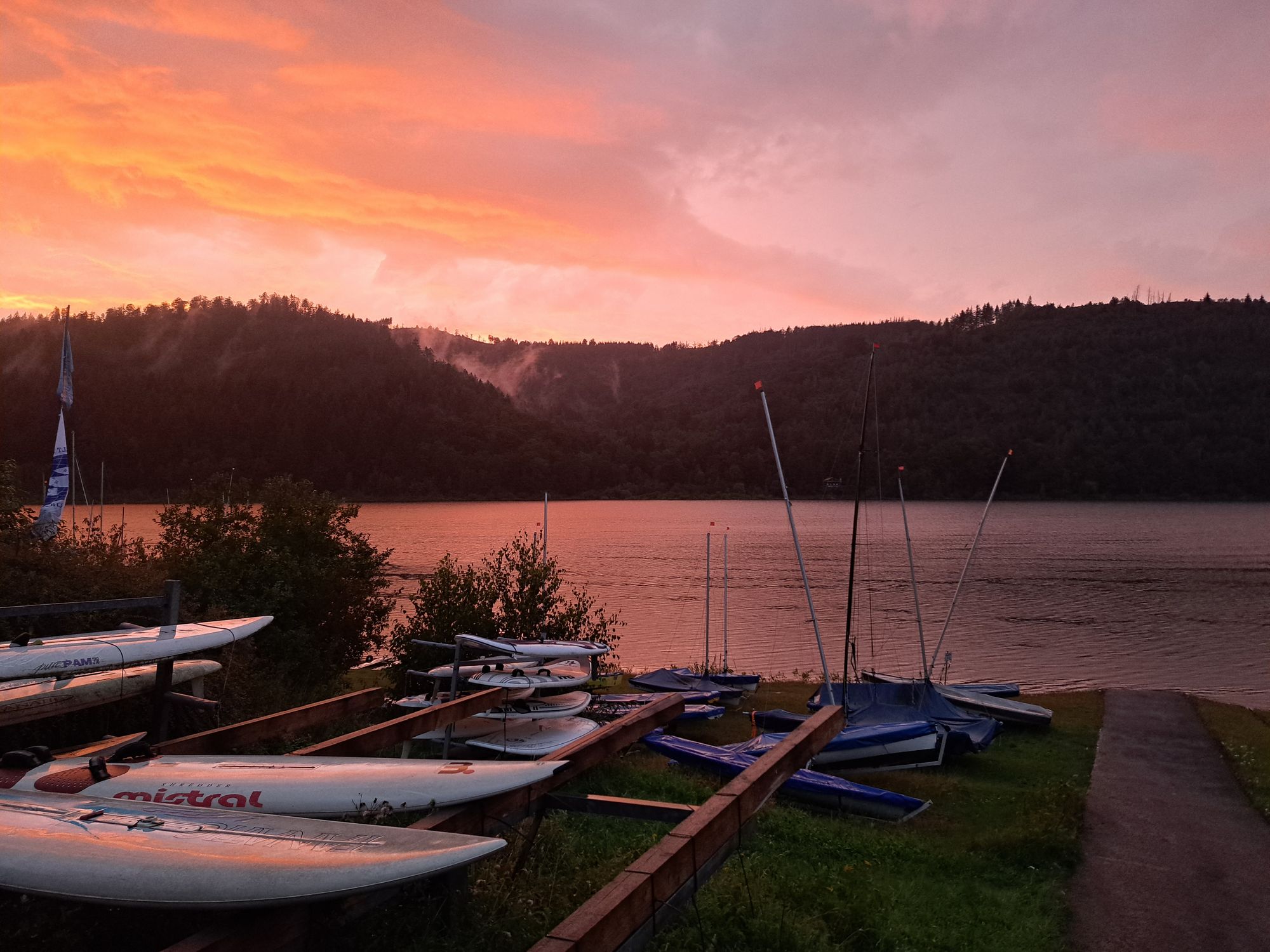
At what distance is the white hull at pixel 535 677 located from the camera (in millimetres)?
13438

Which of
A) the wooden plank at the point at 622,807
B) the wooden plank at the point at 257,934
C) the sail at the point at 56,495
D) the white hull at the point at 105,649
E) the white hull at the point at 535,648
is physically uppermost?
the sail at the point at 56,495

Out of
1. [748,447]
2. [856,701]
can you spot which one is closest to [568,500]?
[748,447]

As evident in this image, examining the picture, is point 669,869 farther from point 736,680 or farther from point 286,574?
point 736,680

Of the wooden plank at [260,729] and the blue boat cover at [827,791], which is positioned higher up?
the wooden plank at [260,729]

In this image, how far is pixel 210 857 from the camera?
421cm

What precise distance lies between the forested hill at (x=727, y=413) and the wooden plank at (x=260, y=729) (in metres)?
124

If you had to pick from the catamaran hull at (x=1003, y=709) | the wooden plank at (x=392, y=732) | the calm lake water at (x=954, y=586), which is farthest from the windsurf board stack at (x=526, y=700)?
the calm lake water at (x=954, y=586)

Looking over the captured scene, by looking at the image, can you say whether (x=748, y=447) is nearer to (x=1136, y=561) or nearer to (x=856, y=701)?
(x=1136, y=561)

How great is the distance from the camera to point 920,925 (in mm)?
8148

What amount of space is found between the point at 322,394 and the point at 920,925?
177201 mm

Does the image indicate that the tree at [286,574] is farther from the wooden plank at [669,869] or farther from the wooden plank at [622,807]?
the wooden plank at [669,869]

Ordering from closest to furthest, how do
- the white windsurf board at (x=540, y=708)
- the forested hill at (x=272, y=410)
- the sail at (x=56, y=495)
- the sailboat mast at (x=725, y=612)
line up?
the white windsurf board at (x=540, y=708) < the sail at (x=56, y=495) < the sailboat mast at (x=725, y=612) < the forested hill at (x=272, y=410)

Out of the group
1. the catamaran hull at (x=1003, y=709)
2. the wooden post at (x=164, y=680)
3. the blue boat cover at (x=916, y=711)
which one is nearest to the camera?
the wooden post at (x=164, y=680)

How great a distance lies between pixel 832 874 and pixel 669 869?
5801mm
